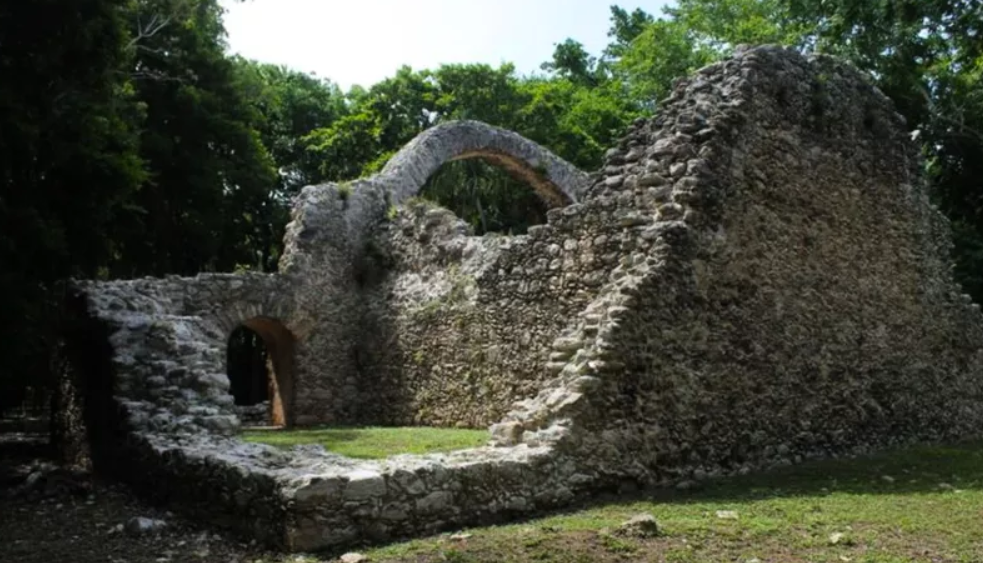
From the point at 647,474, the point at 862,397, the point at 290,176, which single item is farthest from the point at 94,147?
the point at 290,176

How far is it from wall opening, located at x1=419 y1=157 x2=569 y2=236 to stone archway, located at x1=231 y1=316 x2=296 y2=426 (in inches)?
471

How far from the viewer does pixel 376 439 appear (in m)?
11.4

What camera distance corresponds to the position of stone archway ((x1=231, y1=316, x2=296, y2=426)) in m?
15.5

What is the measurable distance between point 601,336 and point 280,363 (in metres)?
9.04

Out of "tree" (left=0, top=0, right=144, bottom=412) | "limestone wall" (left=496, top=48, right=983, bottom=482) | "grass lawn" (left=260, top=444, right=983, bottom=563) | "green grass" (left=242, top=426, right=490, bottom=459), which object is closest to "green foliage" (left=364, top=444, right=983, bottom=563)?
"grass lawn" (left=260, top=444, right=983, bottom=563)

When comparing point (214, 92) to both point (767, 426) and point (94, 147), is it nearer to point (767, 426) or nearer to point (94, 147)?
point (94, 147)

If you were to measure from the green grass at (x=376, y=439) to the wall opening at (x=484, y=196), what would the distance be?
580 inches

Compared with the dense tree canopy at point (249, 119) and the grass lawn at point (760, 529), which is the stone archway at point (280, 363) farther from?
the grass lawn at point (760, 529)

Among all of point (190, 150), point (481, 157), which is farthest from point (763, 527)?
point (190, 150)

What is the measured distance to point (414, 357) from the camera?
14477 mm

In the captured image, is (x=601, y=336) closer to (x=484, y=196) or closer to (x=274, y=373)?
(x=274, y=373)

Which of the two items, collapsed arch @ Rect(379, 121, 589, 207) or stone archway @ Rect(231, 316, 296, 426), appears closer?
stone archway @ Rect(231, 316, 296, 426)

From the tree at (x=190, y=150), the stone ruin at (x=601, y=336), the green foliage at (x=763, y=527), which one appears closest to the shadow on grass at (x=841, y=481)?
the green foliage at (x=763, y=527)

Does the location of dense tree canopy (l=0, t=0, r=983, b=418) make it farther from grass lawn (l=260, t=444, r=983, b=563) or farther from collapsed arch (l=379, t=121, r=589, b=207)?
grass lawn (l=260, t=444, r=983, b=563)
